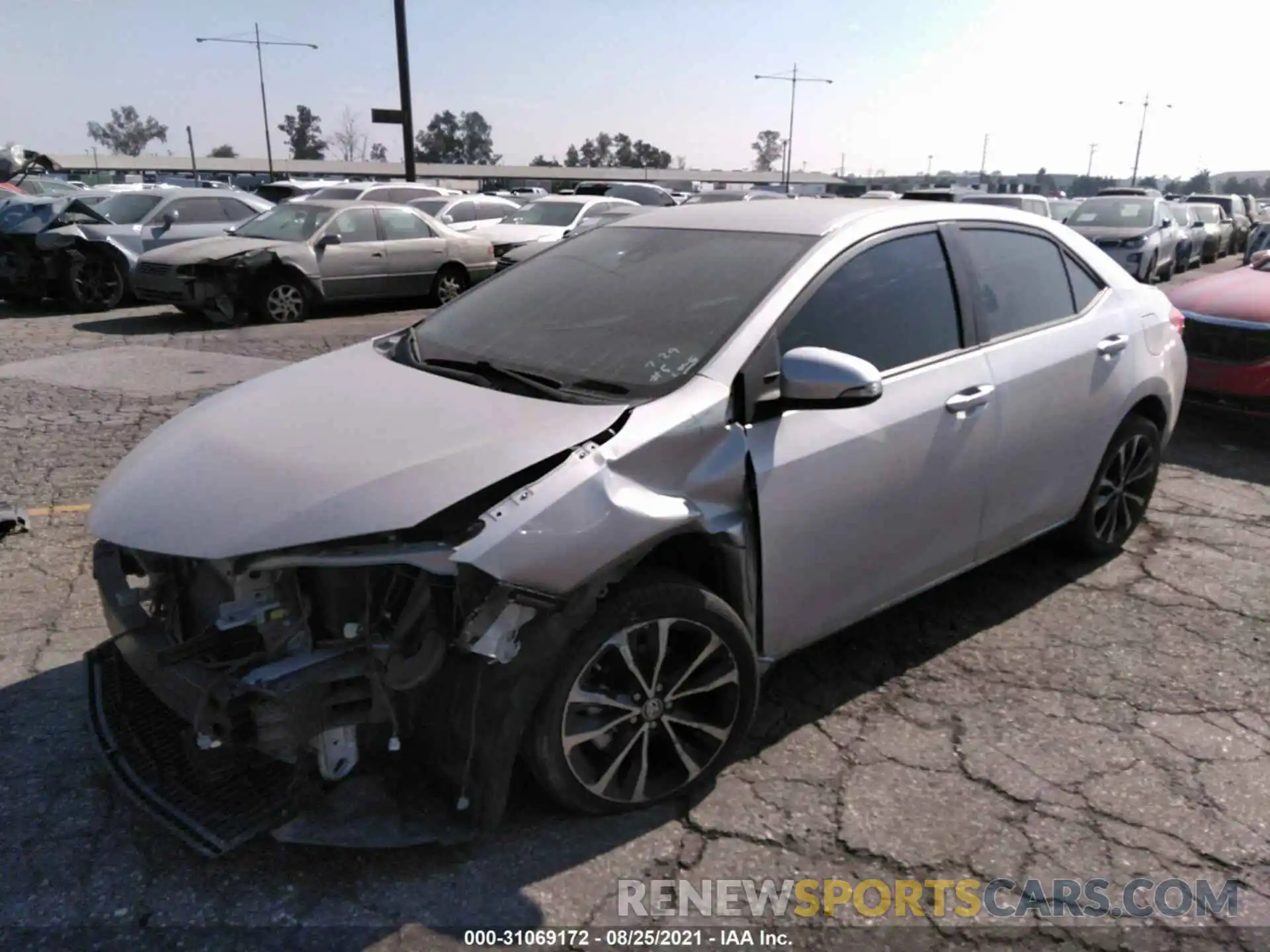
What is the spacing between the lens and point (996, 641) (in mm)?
3809

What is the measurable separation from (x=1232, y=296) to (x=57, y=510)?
Answer: 26.8ft

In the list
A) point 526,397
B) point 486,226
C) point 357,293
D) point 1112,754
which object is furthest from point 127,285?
point 1112,754

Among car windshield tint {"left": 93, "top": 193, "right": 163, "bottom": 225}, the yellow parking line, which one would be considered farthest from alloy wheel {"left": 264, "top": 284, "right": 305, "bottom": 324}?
the yellow parking line

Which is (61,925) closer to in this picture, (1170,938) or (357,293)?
(1170,938)

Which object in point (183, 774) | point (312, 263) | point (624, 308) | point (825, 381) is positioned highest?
point (624, 308)

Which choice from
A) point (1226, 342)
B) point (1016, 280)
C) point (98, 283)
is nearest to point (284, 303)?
point (98, 283)

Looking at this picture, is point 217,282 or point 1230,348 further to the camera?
point 217,282

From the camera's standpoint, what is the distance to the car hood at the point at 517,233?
47.6 feet

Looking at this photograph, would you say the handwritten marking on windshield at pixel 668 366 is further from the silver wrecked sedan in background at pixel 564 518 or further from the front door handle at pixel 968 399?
the front door handle at pixel 968 399

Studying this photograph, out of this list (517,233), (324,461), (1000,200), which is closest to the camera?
(324,461)

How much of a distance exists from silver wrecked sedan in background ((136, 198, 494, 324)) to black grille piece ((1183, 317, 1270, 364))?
30.7 feet

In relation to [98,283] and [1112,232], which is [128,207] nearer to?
[98,283]

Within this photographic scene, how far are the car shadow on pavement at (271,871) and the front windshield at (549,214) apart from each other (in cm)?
1373

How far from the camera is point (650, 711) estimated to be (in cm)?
265
